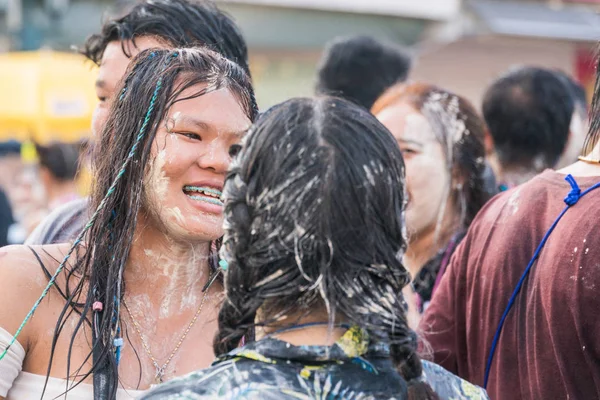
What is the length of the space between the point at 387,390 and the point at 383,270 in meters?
0.19

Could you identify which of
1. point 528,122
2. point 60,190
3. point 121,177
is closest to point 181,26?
point 121,177

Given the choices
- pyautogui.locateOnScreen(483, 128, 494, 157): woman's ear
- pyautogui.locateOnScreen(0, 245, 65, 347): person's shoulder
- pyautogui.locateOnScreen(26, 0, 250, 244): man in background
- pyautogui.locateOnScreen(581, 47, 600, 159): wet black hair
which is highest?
pyautogui.locateOnScreen(26, 0, 250, 244): man in background

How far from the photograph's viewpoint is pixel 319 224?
1399 mm

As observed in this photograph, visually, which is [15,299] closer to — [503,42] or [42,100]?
[42,100]

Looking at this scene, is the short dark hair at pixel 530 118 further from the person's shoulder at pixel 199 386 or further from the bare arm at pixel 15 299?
the person's shoulder at pixel 199 386

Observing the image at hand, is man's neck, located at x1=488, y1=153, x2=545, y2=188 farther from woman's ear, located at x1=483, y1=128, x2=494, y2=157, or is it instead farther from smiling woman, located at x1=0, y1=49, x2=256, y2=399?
smiling woman, located at x1=0, y1=49, x2=256, y2=399

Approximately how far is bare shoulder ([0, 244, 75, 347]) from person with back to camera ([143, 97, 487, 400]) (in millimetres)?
686

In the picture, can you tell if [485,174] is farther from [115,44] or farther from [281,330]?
[281,330]

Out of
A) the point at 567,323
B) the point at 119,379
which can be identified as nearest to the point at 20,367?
the point at 119,379

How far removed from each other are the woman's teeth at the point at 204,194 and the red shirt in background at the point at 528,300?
598 mm

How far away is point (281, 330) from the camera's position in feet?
4.75

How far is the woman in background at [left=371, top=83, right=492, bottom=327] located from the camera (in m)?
3.39

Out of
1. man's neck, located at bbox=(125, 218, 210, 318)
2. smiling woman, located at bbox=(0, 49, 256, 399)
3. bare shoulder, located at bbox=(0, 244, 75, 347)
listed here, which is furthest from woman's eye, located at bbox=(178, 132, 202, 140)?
bare shoulder, located at bbox=(0, 244, 75, 347)

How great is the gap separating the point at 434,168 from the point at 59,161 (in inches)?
106
